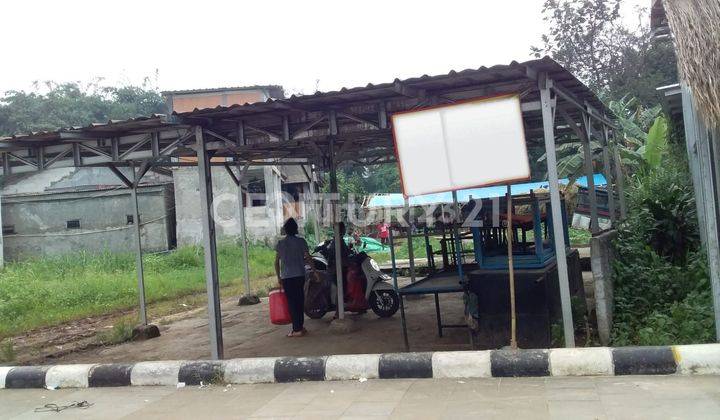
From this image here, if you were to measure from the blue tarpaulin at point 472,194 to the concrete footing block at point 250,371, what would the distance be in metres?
3.21

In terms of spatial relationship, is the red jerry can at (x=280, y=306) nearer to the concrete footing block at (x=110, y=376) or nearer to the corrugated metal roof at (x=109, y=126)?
the concrete footing block at (x=110, y=376)

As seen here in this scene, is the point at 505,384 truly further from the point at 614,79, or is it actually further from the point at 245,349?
the point at 614,79

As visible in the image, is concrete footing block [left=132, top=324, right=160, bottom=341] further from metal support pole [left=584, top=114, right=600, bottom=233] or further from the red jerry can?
metal support pole [left=584, top=114, right=600, bottom=233]

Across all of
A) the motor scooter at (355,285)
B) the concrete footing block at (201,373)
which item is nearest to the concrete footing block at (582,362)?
the concrete footing block at (201,373)

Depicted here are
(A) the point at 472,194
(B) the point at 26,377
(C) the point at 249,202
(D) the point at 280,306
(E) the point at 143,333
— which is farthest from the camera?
(C) the point at 249,202

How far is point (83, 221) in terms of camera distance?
23469mm

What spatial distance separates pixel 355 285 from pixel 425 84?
4.53 metres

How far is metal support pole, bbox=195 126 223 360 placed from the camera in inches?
297

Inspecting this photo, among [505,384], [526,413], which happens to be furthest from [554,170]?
[526,413]

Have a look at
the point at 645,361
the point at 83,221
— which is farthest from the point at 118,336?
the point at 83,221

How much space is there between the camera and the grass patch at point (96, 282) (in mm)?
13367

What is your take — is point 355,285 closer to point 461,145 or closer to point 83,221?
point 461,145

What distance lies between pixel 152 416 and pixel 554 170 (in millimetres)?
4559

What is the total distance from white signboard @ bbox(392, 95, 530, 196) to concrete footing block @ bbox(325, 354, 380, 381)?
178cm
